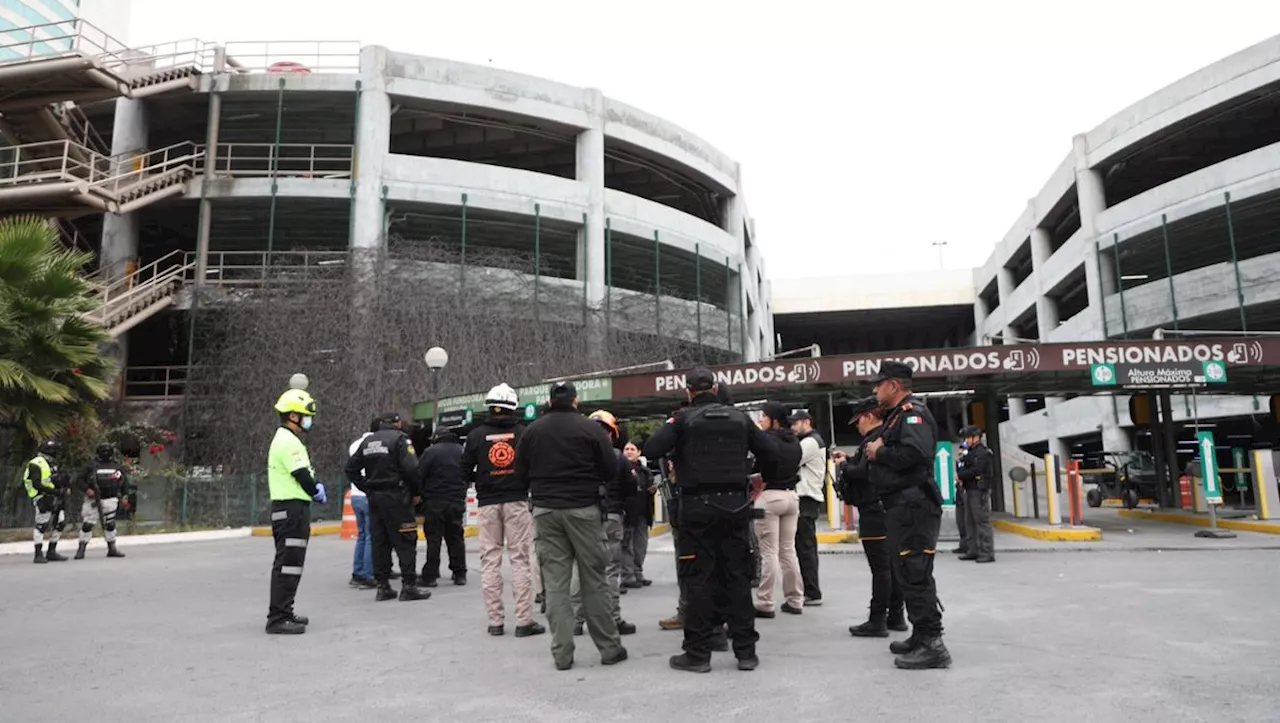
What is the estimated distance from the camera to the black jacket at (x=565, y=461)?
A: 5863mm

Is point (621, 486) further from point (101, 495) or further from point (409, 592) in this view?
point (101, 495)

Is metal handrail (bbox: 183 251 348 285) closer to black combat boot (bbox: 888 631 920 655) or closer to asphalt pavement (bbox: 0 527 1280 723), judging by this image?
asphalt pavement (bbox: 0 527 1280 723)

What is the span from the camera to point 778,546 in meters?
7.52

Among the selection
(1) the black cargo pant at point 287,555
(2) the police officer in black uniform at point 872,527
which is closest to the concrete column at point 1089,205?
(2) the police officer in black uniform at point 872,527

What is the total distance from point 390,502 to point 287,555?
169 cm

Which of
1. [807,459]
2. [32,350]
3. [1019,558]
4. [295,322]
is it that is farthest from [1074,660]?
[295,322]

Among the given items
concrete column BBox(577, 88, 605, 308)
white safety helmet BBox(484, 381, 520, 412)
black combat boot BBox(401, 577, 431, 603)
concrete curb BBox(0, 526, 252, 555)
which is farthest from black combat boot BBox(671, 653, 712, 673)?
concrete column BBox(577, 88, 605, 308)

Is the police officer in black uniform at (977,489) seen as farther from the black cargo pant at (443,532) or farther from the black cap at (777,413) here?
the black cargo pant at (443,532)

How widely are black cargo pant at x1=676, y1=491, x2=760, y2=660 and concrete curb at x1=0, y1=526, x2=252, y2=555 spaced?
14.4 metres

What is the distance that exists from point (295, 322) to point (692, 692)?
75.9 ft

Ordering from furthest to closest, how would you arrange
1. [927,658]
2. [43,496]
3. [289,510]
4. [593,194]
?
1. [593,194]
2. [43,496]
3. [289,510]
4. [927,658]

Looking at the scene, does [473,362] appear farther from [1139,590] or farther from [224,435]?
[1139,590]

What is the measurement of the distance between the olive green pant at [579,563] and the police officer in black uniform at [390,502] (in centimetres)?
327

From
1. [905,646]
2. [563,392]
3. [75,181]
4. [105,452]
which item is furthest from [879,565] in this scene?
[75,181]
